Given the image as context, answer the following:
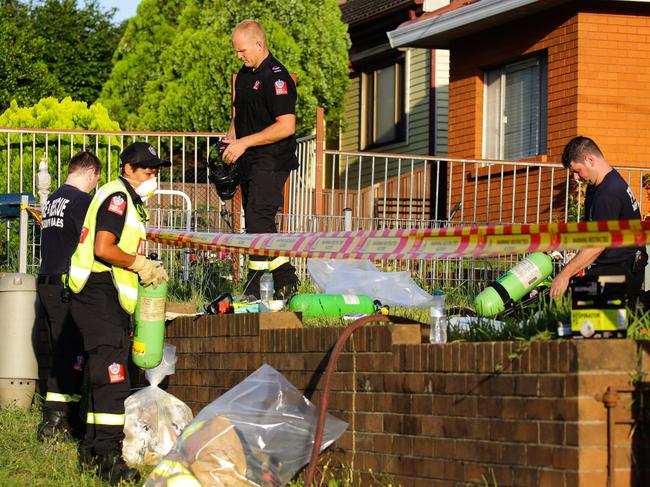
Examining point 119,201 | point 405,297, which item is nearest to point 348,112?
point 405,297

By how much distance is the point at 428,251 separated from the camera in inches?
248

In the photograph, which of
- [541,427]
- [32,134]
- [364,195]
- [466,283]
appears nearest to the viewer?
[541,427]

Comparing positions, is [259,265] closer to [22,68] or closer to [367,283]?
[367,283]

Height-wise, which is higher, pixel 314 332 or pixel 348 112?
pixel 348 112

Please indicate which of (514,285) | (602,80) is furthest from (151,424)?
(602,80)

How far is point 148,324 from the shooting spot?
731 cm

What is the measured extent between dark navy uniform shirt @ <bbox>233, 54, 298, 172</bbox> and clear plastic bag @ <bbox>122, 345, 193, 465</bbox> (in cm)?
205

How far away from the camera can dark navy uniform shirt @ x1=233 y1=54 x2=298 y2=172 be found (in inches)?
356

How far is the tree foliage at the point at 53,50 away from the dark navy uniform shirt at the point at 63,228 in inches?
803

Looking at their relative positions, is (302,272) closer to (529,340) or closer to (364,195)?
(529,340)

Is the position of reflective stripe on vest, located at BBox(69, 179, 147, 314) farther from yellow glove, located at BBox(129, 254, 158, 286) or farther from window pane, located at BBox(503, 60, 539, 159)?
window pane, located at BBox(503, 60, 539, 159)

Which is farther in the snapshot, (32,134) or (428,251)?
(32,134)

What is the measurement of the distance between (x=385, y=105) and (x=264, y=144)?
16.7 meters

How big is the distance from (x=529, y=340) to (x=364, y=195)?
1581cm
